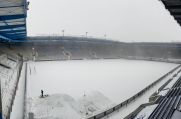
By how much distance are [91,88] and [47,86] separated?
238 cm

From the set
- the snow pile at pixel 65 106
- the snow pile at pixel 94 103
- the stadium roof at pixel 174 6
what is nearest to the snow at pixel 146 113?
the snow pile at pixel 65 106

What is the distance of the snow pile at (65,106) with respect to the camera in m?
10.6

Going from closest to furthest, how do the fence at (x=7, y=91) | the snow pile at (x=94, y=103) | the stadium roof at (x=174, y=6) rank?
the fence at (x=7, y=91) < the stadium roof at (x=174, y=6) < the snow pile at (x=94, y=103)

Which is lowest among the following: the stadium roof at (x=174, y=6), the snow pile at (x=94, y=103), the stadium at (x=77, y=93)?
the snow pile at (x=94, y=103)

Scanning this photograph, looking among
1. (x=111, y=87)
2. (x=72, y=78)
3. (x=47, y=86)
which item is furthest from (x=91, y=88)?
(x=72, y=78)

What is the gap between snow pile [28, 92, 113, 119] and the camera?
1064 centimetres

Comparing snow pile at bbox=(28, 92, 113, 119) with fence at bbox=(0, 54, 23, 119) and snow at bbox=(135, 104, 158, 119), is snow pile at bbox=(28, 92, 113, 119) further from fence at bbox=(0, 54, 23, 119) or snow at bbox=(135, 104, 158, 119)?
snow at bbox=(135, 104, 158, 119)

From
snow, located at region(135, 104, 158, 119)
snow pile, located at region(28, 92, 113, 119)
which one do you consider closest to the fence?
snow pile, located at region(28, 92, 113, 119)

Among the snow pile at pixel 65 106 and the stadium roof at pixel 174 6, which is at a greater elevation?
the stadium roof at pixel 174 6

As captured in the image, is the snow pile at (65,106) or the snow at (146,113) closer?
the snow at (146,113)

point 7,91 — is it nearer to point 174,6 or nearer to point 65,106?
point 65,106

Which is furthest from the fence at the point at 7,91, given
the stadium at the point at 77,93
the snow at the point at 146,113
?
the snow at the point at 146,113

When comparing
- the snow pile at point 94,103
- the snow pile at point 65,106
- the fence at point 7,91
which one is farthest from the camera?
the snow pile at point 94,103

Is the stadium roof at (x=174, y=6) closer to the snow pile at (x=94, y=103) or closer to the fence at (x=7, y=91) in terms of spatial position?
the snow pile at (x=94, y=103)
